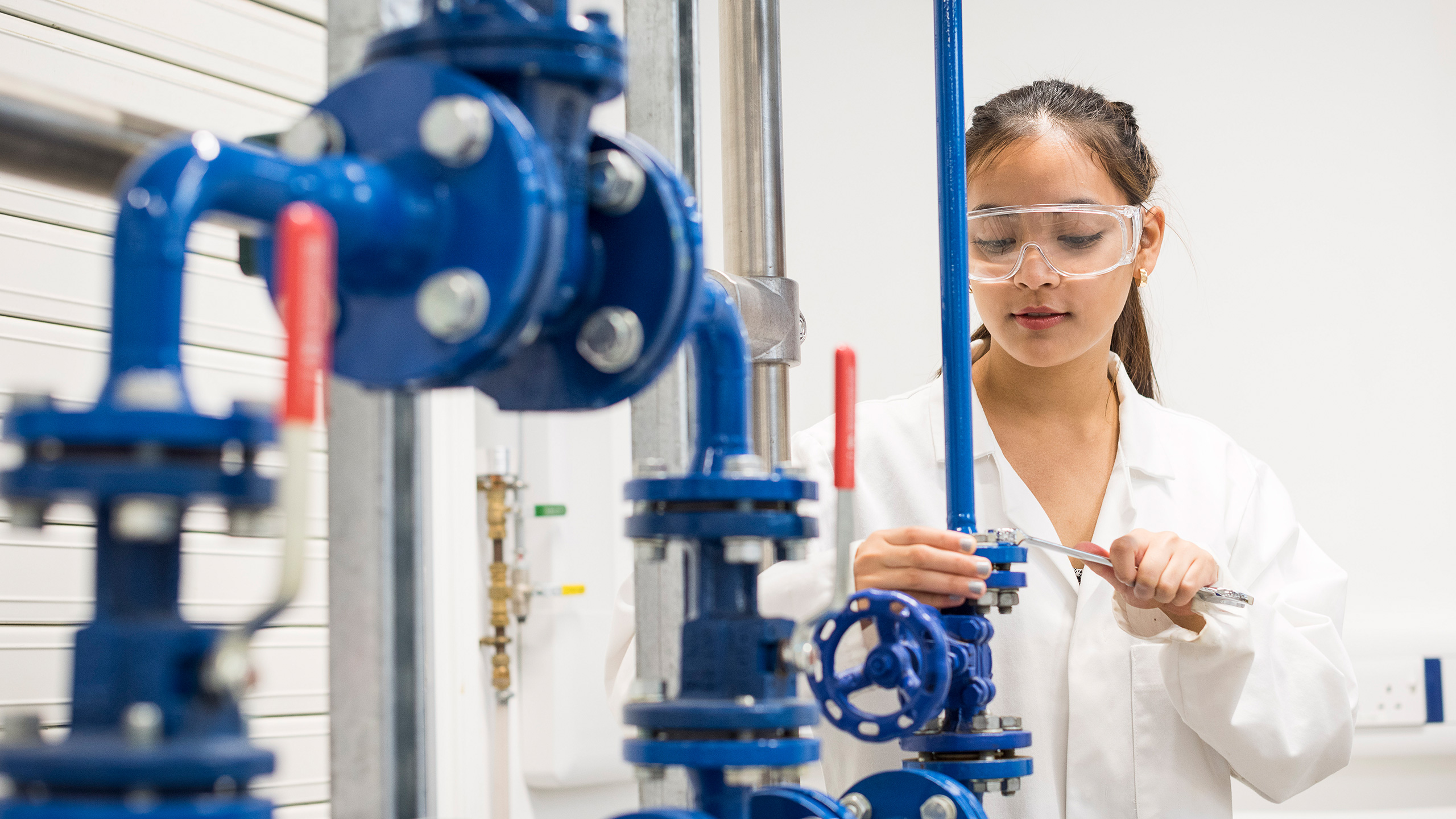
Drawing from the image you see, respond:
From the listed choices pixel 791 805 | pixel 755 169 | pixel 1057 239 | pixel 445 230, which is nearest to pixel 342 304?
pixel 445 230

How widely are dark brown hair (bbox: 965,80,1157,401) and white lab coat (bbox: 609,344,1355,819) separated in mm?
231

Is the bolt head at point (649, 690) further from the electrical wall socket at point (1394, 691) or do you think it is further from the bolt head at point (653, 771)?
the electrical wall socket at point (1394, 691)

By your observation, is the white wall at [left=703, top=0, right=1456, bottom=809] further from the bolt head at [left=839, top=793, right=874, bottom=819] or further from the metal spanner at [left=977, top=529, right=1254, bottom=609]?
the bolt head at [left=839, top=793, right=874, bottom=819]

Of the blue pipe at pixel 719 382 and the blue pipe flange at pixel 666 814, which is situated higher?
the blue pipe at pixel 719 382

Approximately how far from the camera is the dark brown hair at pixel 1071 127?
1434mm

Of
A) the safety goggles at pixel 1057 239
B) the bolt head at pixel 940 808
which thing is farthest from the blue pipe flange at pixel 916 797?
the safety goggles at pixel 1057 239

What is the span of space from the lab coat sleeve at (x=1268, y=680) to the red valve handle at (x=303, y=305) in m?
0.99

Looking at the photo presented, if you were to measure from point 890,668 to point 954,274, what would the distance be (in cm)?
30

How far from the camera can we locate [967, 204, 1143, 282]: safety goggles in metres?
1.30

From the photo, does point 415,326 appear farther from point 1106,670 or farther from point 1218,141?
point 1218,141

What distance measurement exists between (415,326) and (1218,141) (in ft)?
7.89

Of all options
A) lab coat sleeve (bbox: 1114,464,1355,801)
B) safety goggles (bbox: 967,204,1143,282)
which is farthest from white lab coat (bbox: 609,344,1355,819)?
safety goggles (bbox: 967,204,1143,282)

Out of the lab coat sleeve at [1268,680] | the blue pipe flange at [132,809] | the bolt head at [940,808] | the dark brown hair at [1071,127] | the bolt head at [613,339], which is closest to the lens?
the blue pipe flange at [132,809]

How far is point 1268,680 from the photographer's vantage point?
4.00ft
